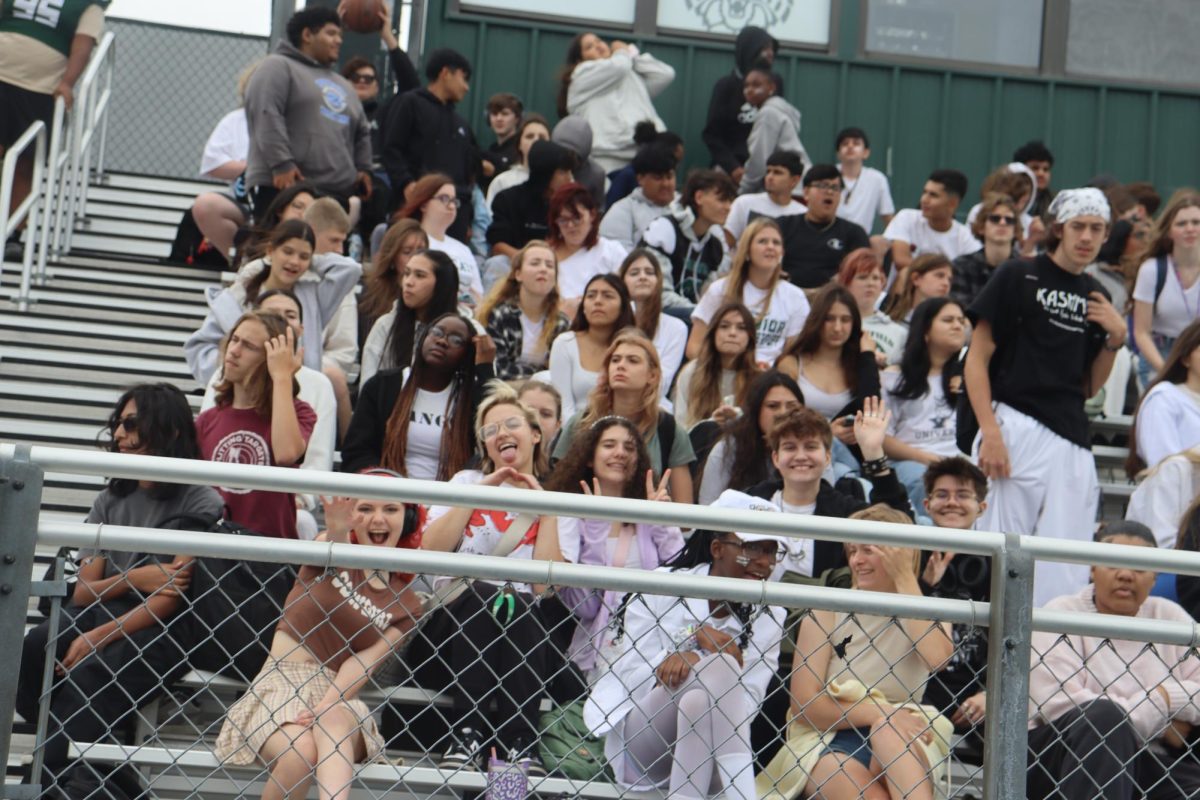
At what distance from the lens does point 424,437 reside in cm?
712

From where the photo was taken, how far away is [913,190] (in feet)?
46.4

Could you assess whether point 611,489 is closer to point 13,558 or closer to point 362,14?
point 13,558

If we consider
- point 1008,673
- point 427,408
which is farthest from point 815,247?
point 1008,673

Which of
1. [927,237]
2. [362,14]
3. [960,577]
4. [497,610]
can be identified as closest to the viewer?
[497,610]

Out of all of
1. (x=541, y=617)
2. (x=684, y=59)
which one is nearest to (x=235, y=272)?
(x=541, y=617)

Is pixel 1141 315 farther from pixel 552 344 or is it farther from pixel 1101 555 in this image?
pixel 1101 555

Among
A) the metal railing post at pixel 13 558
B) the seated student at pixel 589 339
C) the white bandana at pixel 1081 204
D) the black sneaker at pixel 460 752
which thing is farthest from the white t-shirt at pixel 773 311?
the metal railing post at pixel 13 558

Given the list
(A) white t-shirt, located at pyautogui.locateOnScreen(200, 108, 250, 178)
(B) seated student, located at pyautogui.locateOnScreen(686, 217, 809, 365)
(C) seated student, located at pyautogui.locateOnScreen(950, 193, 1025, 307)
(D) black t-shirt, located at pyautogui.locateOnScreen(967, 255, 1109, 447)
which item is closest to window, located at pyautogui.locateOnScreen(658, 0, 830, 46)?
(C) seated student, located at pyautogui.locateOnScreen(950, 193, 1025, 307)

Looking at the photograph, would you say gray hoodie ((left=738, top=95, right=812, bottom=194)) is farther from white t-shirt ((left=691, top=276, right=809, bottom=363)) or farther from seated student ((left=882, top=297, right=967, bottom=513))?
seated student ((left=882, top=297, right=967, bottom=513))

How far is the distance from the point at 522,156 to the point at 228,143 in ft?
6.97

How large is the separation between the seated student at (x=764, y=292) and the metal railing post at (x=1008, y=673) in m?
6.14

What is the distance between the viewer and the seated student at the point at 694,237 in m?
10.5

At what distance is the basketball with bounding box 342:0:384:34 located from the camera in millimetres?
11336

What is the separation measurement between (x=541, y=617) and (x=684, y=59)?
9.08 meters
